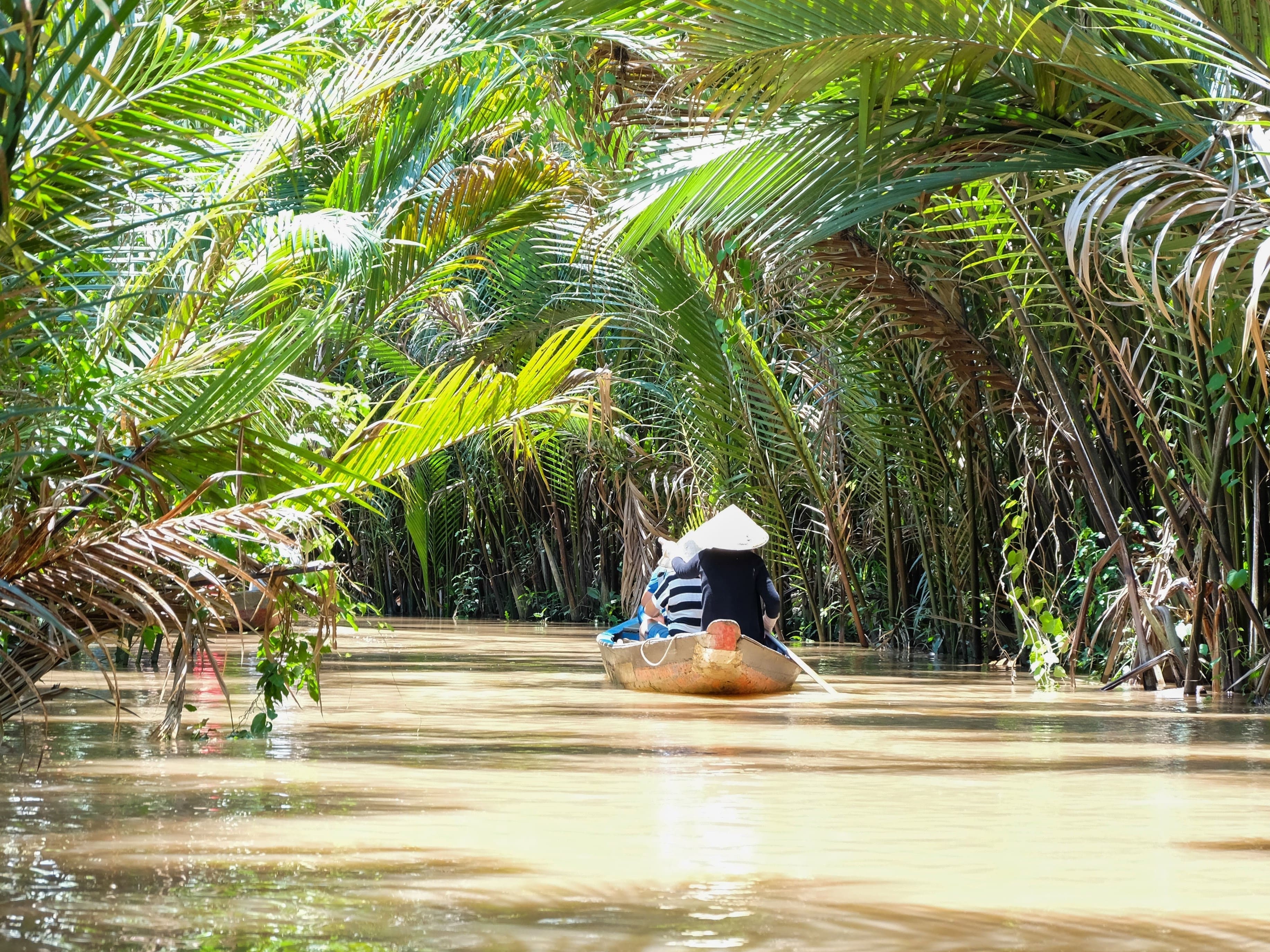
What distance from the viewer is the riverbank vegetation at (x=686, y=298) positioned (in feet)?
17.9

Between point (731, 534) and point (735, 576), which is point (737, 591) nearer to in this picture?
point (735, 576)

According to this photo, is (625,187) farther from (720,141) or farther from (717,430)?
(717,430)

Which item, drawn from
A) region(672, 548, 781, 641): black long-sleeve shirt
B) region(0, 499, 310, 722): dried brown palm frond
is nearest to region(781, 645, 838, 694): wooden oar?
region(672, 548, 781, 641): black long-sleeve shirt

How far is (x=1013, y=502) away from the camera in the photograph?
37.5 ft

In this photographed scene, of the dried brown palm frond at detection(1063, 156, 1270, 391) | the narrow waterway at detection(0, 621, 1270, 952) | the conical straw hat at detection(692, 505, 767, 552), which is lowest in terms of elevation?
the narrow waterway at detection(0, 621, 1270, 952)

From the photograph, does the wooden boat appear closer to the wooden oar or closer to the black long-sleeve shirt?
the wooden oar

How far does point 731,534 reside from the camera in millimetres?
11430

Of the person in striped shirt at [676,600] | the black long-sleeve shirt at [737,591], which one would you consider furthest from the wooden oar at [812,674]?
the person in striped shirt at [676,600]

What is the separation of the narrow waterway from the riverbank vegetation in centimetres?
53

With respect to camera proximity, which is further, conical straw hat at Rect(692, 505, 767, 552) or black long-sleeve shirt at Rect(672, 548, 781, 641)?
black long-sleeve shirt at Rect(672, 548, 781, 641)

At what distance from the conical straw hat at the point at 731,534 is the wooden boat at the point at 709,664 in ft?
1.58

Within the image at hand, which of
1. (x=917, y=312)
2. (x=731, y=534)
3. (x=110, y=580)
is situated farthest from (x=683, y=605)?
(x=110, y=580)

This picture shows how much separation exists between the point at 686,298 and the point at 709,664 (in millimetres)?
4581

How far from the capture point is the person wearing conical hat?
11414 mm
